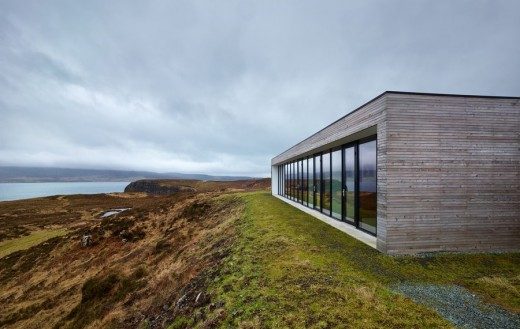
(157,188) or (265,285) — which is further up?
(265,285)

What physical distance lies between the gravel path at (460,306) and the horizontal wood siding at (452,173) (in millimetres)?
2277

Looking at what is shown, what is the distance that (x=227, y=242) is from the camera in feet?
35.8

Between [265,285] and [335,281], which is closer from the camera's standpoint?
[335,281]

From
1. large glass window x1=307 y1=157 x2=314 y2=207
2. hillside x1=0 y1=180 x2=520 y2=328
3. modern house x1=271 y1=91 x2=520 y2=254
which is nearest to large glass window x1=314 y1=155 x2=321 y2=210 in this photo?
large glass window x1=307 y1=157 x2=314 y2=207

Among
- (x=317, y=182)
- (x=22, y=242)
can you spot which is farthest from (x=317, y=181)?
(x=22, y=242)

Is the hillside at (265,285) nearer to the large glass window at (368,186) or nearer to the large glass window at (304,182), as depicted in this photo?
the large glass window at (368,186)

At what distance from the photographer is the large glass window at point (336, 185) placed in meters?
13.3

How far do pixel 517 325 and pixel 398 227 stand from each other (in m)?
3.70

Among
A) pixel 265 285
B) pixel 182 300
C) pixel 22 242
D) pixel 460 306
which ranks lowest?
pixel 22 242

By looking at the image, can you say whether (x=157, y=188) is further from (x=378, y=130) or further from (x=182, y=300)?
(x=378, y=130)

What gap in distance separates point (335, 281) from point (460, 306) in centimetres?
239

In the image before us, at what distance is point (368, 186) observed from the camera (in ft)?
35.2

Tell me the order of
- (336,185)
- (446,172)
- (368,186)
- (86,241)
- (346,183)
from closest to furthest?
1. (446,172)
2. (368,186)
3. (346,183)
4. (336,185)
5. (86,241)

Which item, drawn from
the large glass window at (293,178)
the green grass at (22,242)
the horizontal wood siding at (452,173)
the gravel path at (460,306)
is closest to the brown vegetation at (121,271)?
the green grass at (22,242)
